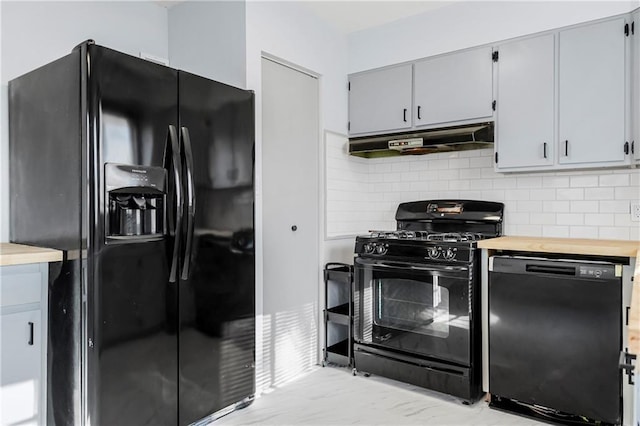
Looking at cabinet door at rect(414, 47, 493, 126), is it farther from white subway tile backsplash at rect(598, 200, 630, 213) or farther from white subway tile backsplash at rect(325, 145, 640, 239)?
white subway tile backsplash at rect(598, 200, 630, 213)

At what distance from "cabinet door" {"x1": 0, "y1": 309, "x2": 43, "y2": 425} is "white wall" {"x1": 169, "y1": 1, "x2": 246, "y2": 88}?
1.67 meters

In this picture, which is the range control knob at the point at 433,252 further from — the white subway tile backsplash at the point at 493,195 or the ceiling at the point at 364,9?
the ceiling at the point at 364,9

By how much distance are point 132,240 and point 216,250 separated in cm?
46

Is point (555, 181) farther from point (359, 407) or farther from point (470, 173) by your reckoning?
point (359, 407)

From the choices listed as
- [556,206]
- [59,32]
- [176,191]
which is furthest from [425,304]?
[59,32]

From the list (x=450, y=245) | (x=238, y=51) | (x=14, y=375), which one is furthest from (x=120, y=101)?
(x=450, y=245)

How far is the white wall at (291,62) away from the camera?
8.85 feet

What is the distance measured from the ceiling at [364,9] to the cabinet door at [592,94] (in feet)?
2.94

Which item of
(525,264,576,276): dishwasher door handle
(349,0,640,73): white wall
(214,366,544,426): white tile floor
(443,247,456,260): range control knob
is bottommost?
(214,366,544,426): white tile floor

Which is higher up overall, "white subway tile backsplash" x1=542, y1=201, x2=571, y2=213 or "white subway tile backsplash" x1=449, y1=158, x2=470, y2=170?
"white subway tile backsplash" x1=449, y1=158, x2=470, y2=170

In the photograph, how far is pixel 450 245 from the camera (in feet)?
8.62

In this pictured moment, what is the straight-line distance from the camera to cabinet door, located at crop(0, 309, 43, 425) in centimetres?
187

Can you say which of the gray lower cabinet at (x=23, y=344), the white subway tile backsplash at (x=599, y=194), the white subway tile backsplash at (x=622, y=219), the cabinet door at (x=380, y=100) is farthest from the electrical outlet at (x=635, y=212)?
the gray lower cabinet at (x=23, y=344)

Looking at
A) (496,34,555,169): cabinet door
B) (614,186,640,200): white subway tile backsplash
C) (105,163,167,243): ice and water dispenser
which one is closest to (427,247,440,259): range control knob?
(496,34,555,169): cabinet door
